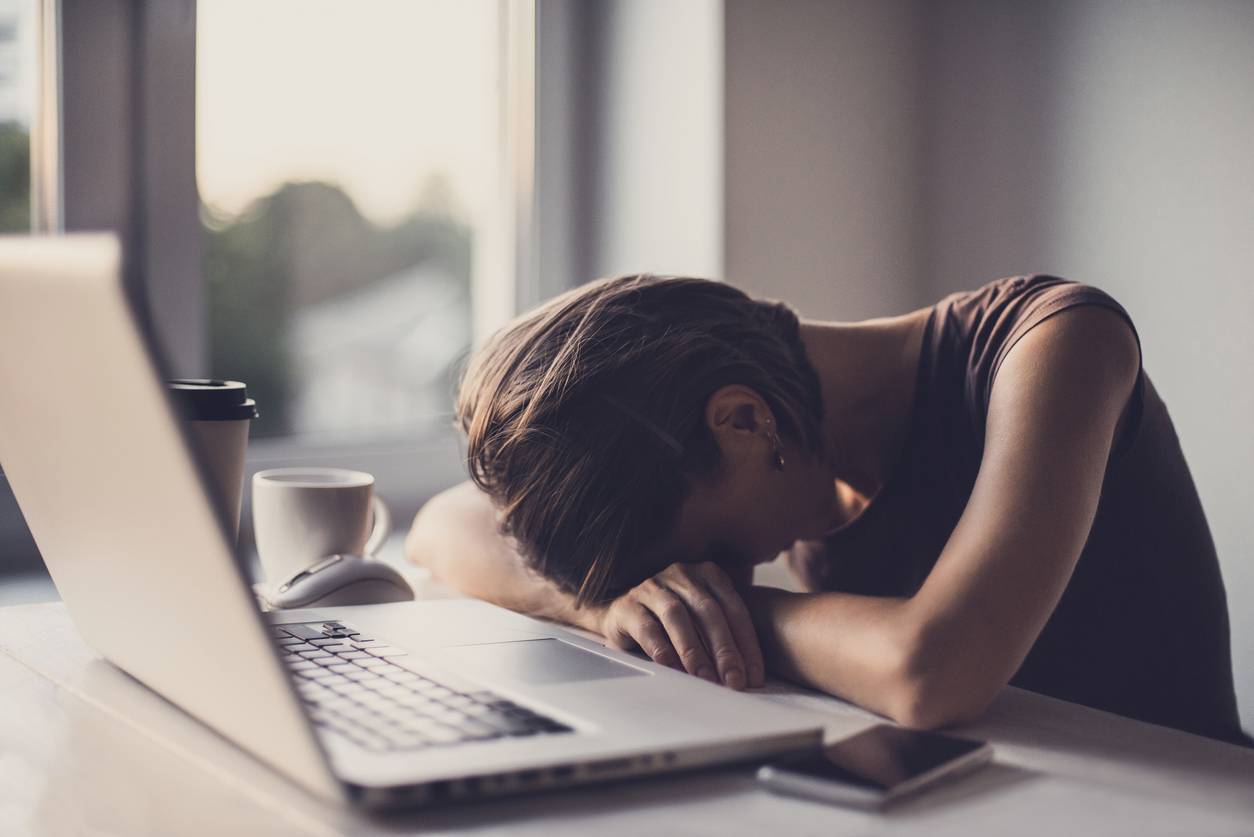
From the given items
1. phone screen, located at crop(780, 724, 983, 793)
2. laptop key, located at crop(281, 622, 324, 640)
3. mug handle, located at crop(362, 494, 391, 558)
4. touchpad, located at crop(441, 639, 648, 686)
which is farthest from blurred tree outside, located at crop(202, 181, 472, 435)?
phone screen, located at crop(780, 724, 983, 793)

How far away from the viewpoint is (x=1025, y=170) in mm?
1590

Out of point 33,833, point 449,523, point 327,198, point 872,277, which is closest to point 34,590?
point 449,523

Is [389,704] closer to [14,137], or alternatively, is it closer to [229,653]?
[229,653]

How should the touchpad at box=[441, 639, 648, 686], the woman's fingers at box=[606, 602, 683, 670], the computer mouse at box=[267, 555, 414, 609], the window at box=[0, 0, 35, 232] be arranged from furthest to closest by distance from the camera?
the window at box=[0, 0, 35, 232] < the computer mouse at box=[267, 555, 414, 609] < the woman's fingers at box=[606, 602, 683, 670] < the touchpad at box=[441, 639, 648, 686]

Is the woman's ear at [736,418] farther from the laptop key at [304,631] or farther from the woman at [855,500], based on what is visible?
the laptop key at [304,631]

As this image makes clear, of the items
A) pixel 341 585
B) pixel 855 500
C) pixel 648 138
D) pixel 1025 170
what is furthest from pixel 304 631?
pixel 1025 170

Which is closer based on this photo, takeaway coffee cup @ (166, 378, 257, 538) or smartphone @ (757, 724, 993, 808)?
smartphone @ (757, 724, 993, 808)

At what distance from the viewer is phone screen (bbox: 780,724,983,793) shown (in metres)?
0.56

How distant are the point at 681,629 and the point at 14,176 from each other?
2.92 ft

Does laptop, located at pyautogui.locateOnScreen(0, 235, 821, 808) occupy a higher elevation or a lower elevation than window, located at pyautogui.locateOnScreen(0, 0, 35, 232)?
lower

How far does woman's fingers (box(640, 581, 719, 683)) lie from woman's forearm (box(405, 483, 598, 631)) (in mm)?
94

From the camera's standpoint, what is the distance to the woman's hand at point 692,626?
2.60 feet

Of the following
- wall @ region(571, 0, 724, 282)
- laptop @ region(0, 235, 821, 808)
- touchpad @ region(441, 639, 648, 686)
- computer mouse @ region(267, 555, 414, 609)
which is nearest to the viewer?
laptop @ region(0, 235, 821, 808)

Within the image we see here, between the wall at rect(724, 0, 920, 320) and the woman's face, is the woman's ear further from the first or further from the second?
the wall at rect(724, 0, 920, 320)
